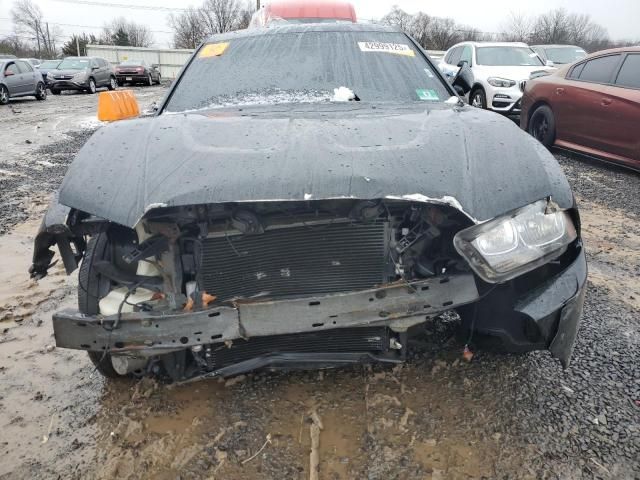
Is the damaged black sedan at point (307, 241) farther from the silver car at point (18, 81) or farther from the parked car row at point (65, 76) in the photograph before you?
the parked car row at point (65, 76)

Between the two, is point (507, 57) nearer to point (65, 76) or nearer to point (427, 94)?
point (427, 94)

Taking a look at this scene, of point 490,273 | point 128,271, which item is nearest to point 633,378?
point 490,273

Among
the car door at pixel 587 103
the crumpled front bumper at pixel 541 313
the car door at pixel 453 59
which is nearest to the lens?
the crumpled front bumper at pixel 541 313


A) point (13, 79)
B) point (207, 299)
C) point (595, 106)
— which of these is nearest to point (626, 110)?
point (595, 106)

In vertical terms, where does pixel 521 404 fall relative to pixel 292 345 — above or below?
below

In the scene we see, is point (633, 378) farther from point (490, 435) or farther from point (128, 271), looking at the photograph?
point (128, 271)

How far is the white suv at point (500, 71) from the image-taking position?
995cm

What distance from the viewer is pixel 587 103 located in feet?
21.5

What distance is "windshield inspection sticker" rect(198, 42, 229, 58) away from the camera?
3531mm

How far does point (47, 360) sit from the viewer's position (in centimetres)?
275

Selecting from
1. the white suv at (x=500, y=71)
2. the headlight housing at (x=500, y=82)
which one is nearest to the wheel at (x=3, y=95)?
the white suv at (x=500, y=71)

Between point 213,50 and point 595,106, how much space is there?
497cm

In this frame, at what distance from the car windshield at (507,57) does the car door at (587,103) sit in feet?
12.2

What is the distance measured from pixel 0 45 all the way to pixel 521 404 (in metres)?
67.9
